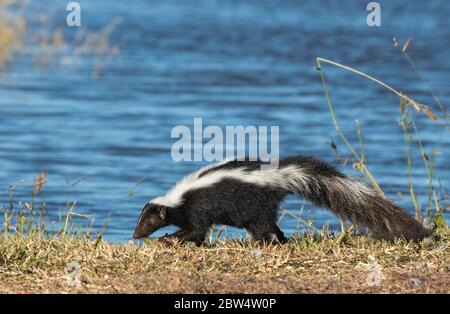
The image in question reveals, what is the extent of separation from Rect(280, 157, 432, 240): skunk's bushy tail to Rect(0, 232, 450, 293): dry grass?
0.18m

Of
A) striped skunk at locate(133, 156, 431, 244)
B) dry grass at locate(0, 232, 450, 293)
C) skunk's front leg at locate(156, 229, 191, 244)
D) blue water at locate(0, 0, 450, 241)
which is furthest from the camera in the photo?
blue water at locate(0, 0, 450, 241)

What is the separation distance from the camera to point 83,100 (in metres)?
19.8

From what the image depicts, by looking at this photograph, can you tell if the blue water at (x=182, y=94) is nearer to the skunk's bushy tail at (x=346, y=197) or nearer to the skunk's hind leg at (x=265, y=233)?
the skunk's bushy tail at (x=346, y=197)

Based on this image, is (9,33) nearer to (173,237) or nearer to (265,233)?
(173,237)

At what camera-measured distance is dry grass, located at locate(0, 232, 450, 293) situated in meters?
6.52

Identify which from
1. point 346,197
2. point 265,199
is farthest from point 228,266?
point 346,197

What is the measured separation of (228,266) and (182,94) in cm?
1357

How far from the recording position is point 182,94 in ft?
67.2

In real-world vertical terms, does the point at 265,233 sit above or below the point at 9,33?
below

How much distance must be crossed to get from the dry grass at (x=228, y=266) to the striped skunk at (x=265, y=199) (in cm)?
24

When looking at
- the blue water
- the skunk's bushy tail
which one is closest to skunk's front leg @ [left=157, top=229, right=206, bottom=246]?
the skunk's bushy tail

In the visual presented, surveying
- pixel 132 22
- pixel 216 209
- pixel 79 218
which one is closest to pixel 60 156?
pixel 79 218

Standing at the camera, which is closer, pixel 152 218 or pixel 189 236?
pixel 189 236

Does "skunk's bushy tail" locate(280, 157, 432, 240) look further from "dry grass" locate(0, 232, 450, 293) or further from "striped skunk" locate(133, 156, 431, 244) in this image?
"dry grass" locate(0, 232, 450, 293)
